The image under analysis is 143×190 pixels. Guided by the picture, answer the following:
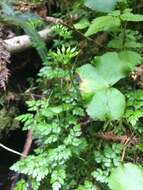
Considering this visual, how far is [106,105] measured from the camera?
1.58 meters

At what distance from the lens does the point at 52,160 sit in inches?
62.0

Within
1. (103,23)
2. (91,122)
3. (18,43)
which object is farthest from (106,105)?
(18,43)

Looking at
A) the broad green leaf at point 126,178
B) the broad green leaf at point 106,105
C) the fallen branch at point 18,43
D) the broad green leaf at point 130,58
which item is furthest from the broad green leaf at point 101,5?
the broad green leaf at point 126,178

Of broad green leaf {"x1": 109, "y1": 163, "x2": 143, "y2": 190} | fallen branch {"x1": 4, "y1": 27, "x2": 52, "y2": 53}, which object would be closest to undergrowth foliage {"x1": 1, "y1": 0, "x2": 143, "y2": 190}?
broad green leaf {"x1": 109, "y1": 163, "x2": 143, "y2": 190}

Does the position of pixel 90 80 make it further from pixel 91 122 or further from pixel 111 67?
pixel 91 122

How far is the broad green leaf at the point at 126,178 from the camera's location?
1.39 meters

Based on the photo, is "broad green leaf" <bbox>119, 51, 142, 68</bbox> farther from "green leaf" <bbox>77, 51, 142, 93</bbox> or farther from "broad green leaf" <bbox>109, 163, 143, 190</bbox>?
"broad green leaf" <bbox>109, 163, 143, 190</bbox>

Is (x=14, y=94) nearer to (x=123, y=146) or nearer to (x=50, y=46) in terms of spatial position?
(x=50, y=46)

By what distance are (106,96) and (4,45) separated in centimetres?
65

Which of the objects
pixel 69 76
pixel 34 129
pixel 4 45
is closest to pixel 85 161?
pixel 34 129

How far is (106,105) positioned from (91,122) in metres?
0.25

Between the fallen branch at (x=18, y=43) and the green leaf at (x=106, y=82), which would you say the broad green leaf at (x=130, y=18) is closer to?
the green leaf at (x=106, y=82)

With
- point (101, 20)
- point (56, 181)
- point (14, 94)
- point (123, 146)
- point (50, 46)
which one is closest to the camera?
point (56, 181)

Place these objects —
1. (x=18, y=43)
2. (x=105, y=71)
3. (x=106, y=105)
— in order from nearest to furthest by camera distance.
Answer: (x=106, y=105) < (x=105, y=71) < (x=18, y=43)
